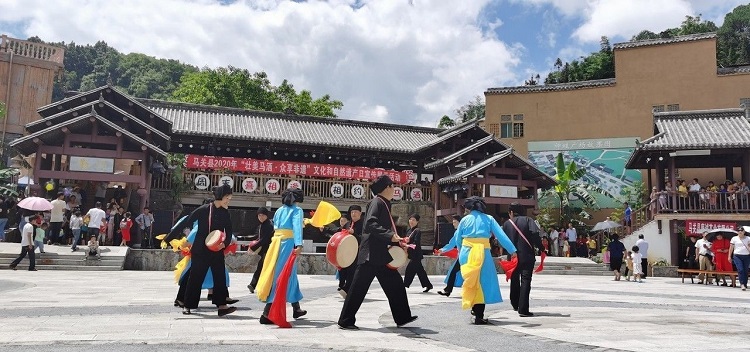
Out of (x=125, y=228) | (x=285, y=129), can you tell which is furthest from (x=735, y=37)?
(x=125, y=228)

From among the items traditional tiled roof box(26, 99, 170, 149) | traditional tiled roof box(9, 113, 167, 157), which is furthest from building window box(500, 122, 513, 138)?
traditional tiled roof box(9, 113, 167, 157)

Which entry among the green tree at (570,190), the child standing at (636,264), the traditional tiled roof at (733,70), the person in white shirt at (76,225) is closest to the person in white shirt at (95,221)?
the person in white shirt at (76,225)

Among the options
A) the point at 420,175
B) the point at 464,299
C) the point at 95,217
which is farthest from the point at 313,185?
the point at 464,299

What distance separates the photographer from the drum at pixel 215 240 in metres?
7.60

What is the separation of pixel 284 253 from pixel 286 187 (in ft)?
63.9

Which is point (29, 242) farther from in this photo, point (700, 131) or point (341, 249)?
point (700, 131)

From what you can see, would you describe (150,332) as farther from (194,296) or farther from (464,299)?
(464,299)

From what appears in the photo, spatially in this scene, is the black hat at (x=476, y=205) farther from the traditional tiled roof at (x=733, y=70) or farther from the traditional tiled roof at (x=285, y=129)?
the traditional tiled roof at (x=733, y=70)

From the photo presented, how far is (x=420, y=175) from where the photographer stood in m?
31.7

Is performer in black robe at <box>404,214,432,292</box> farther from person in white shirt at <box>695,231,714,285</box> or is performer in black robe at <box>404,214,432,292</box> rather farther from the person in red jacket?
the person in red jacket

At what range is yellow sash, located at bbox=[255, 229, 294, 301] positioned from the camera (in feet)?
23.1

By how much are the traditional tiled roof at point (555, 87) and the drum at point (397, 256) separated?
32975mm

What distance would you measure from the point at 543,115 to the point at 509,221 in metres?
30.3

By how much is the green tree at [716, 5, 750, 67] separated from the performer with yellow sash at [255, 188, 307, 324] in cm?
4887
